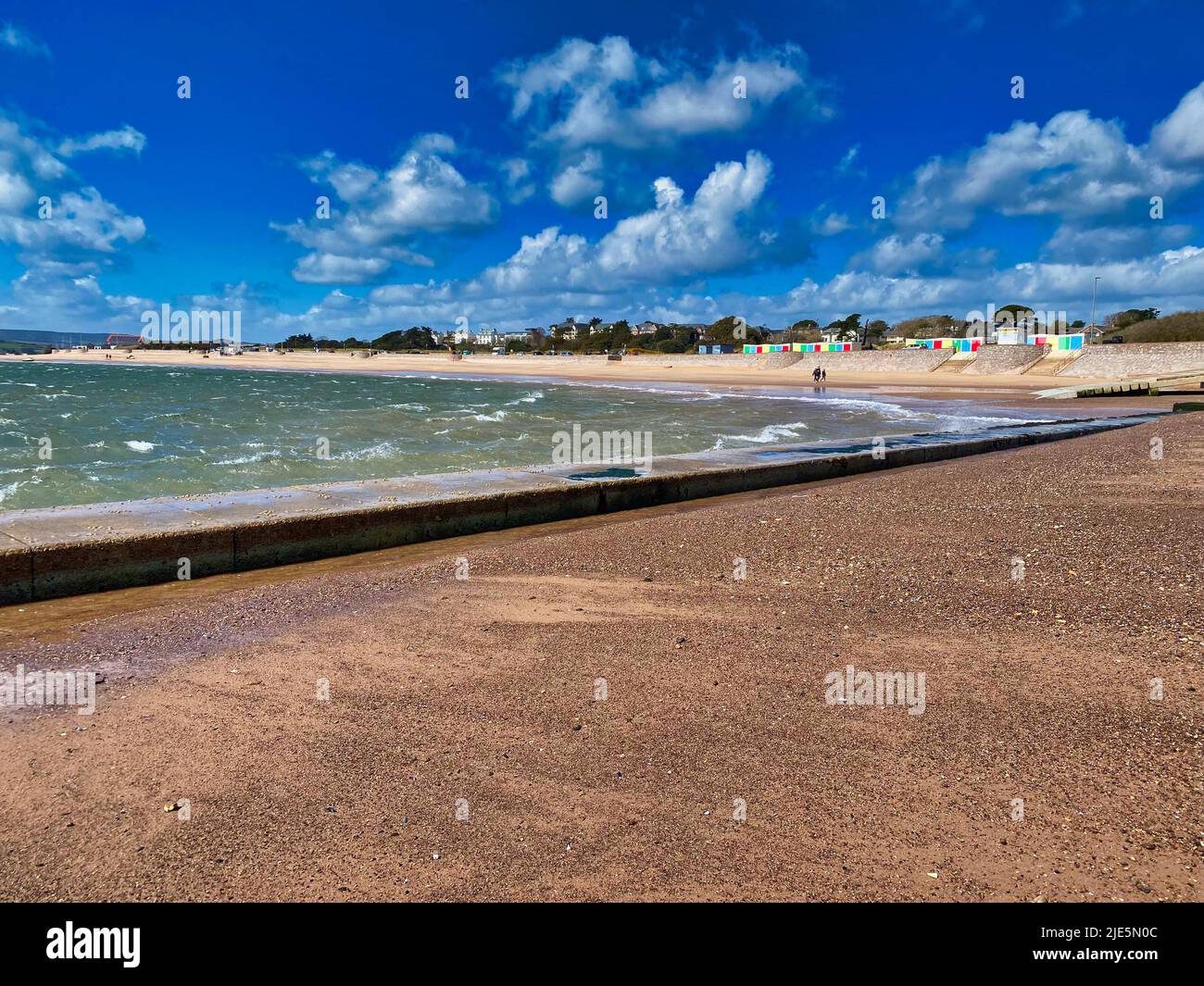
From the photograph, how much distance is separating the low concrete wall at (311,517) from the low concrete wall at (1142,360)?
45.6 m

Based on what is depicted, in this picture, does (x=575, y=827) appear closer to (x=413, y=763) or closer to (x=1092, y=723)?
(x=413, y=763)

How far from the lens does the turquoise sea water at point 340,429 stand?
589 inches

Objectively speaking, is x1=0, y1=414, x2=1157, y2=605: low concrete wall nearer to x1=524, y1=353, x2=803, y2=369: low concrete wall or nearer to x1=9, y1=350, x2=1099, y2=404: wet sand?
x1=9, y1=350, x2=1099, y2=404: wet sand

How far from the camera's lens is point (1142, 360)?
47.7 m

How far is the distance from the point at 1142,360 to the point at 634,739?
55481mm

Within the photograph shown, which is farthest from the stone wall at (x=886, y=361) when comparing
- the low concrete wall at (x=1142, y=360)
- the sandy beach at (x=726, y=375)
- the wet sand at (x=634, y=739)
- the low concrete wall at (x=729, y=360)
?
the wet sand at (x=634, y=739)

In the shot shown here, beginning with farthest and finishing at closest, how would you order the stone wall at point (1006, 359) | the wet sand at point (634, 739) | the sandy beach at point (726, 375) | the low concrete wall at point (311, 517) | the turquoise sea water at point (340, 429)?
1. the stone wall at point (1006, 359)
2. the sandy beach at point (726, 375)
3. the turquoise sea water at point (340, 429)
4. the low concrete wall at point (311, 517)
5. the wet sand at point (634, 739)

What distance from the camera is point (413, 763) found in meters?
3.43

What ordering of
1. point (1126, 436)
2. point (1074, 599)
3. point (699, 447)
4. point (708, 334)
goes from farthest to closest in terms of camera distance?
1. point (708, 334)
2. point (699, 447)
3. point (1126, 436)
4. point (1074, 599)

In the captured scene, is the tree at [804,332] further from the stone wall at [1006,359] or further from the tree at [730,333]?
the stone wall at [1006,359]

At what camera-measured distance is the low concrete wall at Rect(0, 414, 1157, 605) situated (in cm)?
625
